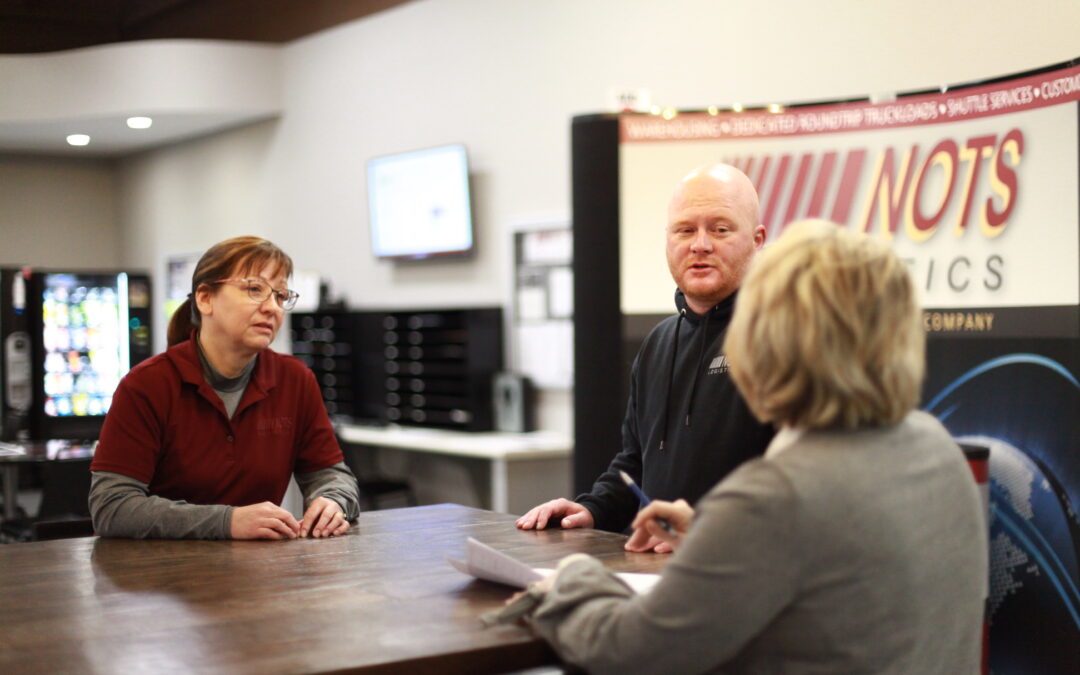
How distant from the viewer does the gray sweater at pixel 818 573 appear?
1.41 metres

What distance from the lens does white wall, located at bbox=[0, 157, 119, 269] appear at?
39.2ft

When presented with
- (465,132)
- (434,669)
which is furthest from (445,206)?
(434,669)

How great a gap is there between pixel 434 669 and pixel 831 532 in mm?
559

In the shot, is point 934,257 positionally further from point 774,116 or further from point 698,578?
point 698,578

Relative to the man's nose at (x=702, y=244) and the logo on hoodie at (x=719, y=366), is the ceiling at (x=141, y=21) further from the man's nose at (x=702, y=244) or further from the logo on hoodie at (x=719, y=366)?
the logo on hoodie at (x=719, y=366)

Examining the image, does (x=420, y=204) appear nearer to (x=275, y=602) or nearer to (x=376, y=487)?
(x=376, y=487)

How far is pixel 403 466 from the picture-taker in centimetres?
811

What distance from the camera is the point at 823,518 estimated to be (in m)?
1.41

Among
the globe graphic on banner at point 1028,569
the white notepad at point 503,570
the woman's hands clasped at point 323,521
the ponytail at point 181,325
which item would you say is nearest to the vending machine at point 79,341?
the ponytail at point 181,325

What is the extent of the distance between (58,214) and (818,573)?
12179 millimetres

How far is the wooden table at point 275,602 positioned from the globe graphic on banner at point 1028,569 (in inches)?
70.5

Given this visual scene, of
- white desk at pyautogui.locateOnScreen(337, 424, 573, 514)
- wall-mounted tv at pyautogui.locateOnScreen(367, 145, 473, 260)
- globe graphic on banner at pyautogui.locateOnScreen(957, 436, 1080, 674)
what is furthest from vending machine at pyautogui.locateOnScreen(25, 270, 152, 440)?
globe graphic on banner at pyautogui.locateOnScreen(957, 436, 1080, 674)

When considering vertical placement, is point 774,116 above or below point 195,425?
above

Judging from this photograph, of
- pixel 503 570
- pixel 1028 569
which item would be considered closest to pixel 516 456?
pixel 1028 569
